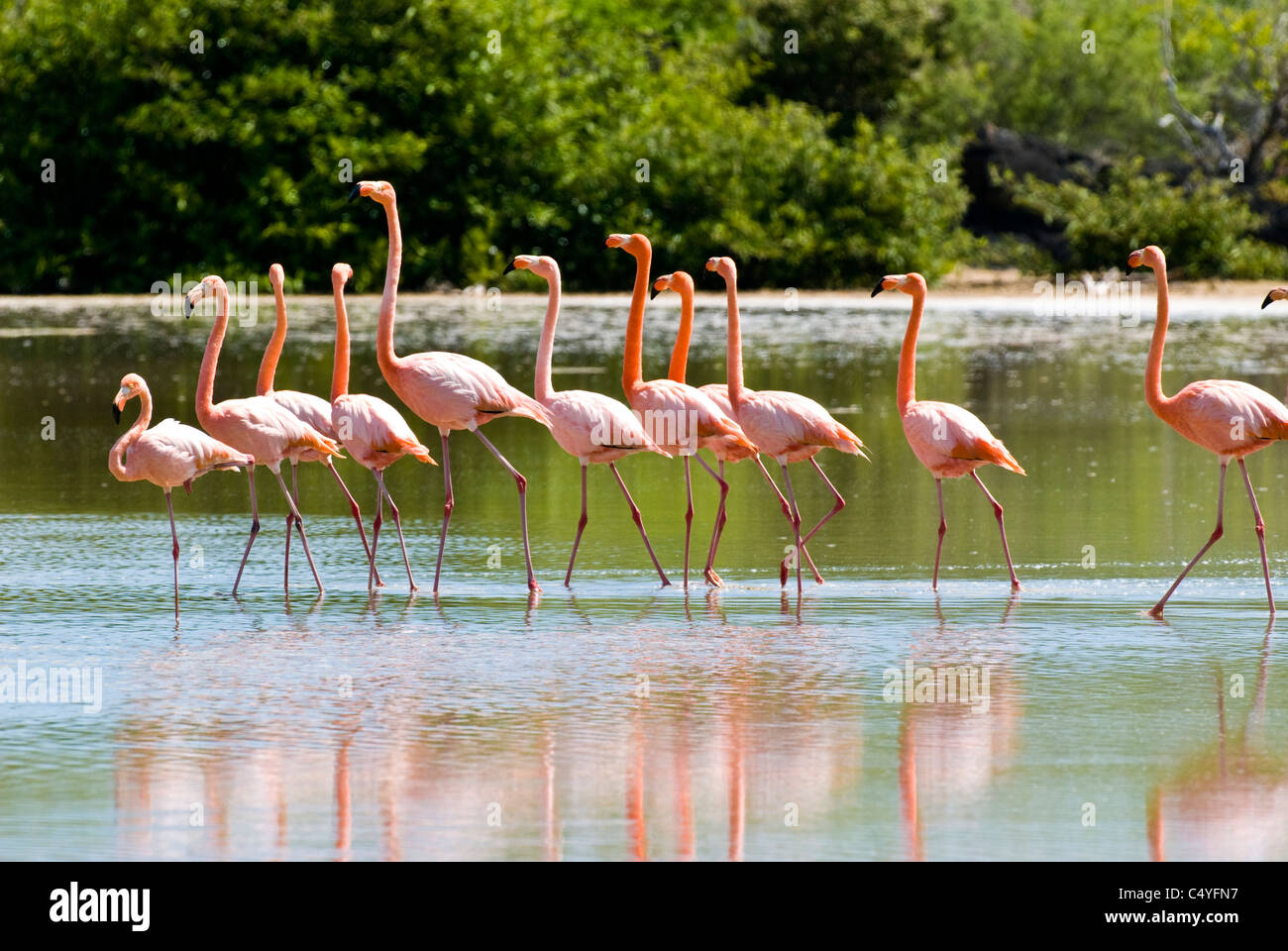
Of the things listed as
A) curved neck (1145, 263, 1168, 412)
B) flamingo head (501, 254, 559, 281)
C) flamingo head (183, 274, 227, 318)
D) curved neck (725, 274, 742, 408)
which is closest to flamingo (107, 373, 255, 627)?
flamingo head (183, 274, 227, 318)

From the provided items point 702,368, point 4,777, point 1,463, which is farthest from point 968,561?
point 702,368

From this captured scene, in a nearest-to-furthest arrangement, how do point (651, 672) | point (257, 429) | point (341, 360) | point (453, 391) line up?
point (651, 672), point (257, 429), point (453, 391), point (341, 360)

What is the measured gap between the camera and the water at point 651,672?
511 centimetres

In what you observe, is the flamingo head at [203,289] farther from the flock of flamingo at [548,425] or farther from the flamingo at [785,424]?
the flamingo at [785,424]

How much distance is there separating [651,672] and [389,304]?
3014mm

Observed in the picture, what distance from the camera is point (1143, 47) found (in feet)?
160

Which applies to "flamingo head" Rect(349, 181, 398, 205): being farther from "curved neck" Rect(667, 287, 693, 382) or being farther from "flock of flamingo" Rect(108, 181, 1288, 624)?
"curved neck" Rect(667, 287, 693, 382)

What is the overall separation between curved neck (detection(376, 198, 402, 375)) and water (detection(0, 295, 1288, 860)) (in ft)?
3.17

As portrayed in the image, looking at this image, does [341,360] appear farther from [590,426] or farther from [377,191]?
[590,426]

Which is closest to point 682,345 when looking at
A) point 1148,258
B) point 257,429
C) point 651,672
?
point 257,429

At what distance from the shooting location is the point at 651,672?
6.88 m

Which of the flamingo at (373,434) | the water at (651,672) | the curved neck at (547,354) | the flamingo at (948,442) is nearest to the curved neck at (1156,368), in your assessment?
the flamingo at (948,442)

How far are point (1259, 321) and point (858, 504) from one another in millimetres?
13918

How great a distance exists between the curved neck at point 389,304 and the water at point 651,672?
97 cm
